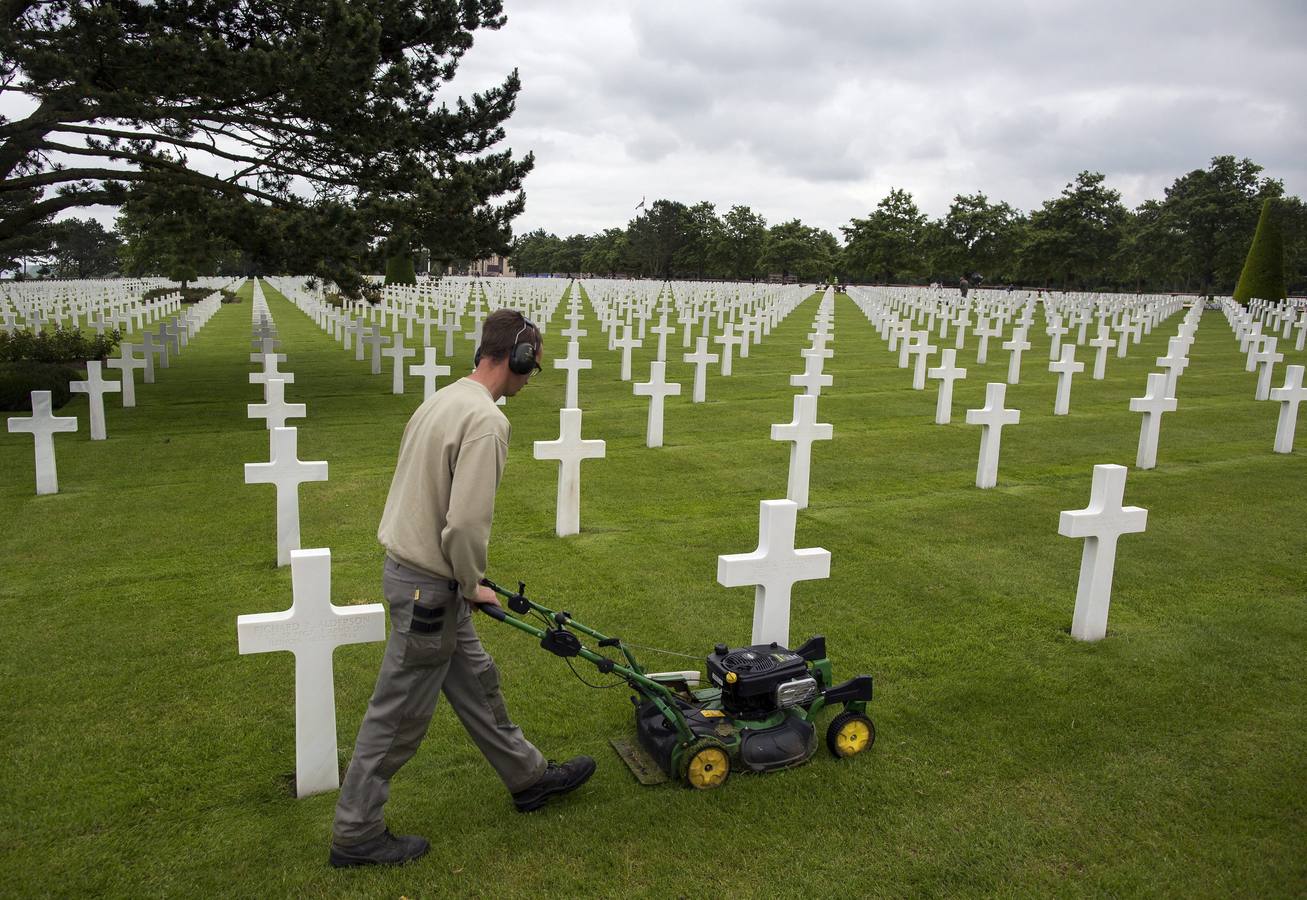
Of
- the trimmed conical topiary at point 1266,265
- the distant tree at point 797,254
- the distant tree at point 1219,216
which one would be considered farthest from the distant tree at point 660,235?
A: the trimmed conical topiary at point 1266,265

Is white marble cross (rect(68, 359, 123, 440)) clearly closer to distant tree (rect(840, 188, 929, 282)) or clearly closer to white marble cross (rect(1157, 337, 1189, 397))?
white marble cross (rect(1157, 337, 1189, 397))

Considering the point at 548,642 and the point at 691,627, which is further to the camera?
the point at 691,627

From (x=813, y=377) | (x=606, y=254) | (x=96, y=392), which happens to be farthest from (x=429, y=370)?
(x=606, y=254)

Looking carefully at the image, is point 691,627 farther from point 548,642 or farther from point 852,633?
point 548,642

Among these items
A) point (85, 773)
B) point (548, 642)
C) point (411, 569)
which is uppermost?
point (411, 569)

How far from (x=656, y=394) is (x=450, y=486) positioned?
753 cm

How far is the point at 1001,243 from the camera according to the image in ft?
247

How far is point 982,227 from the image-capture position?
248 feet

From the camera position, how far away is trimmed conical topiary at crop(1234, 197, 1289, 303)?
39.8 metres

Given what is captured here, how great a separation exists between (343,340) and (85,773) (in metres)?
20.3

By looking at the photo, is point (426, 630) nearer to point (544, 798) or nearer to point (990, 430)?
point (544, 798)

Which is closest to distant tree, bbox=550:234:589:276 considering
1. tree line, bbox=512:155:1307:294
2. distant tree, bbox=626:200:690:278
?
tree line, bbox=512:155:1307:294

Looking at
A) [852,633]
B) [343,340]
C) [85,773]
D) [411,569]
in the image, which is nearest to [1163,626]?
[852,633]

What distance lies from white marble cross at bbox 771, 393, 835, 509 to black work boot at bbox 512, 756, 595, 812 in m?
4.61
